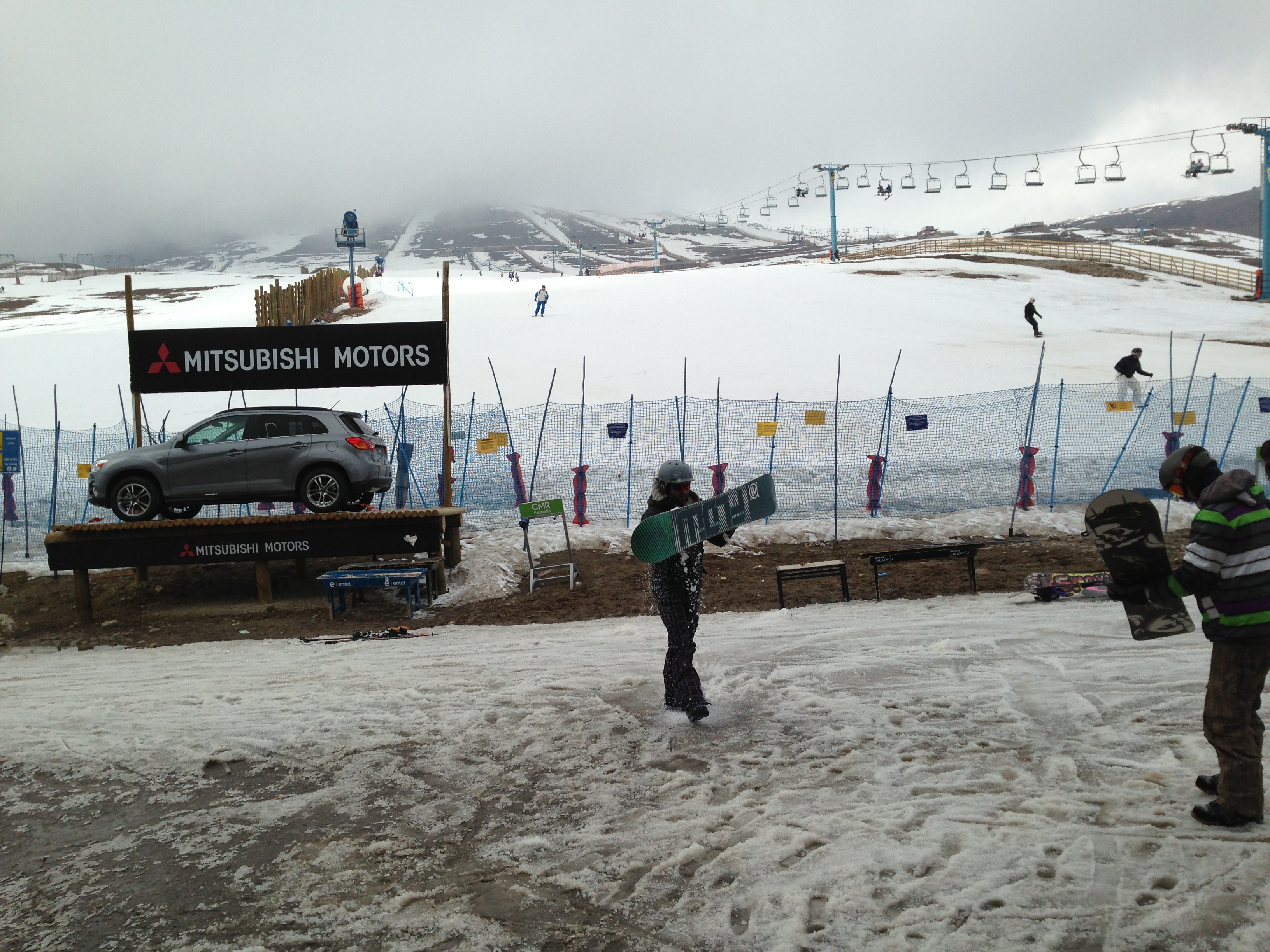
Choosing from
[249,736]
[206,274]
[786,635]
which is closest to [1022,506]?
[786,635]

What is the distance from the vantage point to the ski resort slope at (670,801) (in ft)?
12.5

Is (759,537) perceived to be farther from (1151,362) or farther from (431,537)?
(1151,362)

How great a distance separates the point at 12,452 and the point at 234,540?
665cm

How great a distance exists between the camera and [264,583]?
41.5 feet

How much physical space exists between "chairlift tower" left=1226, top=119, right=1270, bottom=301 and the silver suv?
3529cm

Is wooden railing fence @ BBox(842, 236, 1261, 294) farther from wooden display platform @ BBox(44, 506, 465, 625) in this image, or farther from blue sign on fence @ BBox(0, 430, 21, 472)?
blue sign on fence @ BBox(0, 430, 21, 472)

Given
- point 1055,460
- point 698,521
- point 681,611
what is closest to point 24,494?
point 681,611

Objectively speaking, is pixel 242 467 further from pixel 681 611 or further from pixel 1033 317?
pixel 1033 317

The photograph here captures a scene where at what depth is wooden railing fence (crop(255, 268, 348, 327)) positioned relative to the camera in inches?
1150

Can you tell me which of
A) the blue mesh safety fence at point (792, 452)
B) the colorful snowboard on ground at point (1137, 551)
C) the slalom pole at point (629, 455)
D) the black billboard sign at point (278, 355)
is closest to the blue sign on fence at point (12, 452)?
the blue mesh safety fence at point (792, 452)

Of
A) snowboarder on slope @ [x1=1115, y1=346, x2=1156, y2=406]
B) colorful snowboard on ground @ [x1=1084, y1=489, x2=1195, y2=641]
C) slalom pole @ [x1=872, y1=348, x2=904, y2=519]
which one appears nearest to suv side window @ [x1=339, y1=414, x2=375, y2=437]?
slalom pole @ [x1=872, y1=348, x2=904, y2=519]

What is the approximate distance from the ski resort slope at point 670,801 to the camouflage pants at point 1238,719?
0.64ft

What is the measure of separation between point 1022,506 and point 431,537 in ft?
33.5

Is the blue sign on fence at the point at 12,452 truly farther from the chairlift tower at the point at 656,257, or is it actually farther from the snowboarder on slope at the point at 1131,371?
the chairlift tower at the point at 656,257
